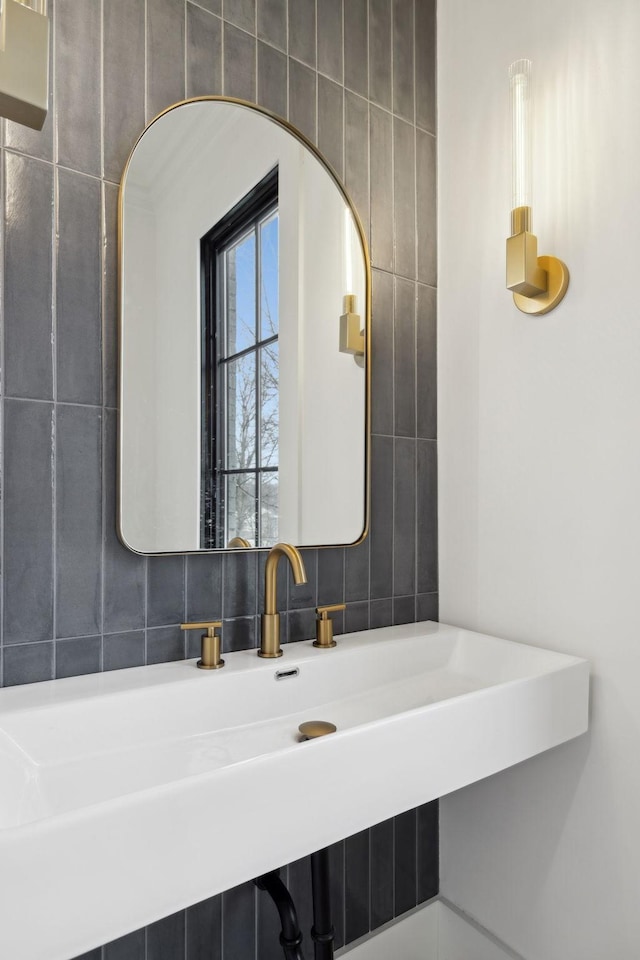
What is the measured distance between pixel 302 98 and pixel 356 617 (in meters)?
1.17

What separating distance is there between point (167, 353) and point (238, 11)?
2.42ft

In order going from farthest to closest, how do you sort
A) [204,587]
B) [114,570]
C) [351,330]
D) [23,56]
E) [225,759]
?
1. [351,330]
2. [204,587]
3. [114,570]
4. [225,759]
5. [23,56]

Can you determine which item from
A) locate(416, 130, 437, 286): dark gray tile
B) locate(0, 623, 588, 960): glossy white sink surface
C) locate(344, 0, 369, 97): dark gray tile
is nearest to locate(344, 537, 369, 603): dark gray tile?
locate(0, 623, 588, 960): glossy white sink surface

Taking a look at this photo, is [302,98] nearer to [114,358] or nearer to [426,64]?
[426,64]

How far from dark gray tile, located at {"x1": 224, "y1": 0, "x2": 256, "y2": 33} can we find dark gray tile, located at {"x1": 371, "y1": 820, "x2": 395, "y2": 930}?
1.77m

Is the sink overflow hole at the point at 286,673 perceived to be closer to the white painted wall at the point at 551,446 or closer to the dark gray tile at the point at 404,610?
the dark gray tile at the point at 404,610

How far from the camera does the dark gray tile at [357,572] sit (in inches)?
55.2

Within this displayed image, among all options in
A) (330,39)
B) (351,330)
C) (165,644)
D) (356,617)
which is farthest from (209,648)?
(330,39)

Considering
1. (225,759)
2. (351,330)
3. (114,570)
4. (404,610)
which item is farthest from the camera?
(404,610)

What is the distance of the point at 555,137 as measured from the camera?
1307 mm

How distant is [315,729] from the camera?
105cm

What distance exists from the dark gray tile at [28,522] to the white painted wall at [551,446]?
956 mm

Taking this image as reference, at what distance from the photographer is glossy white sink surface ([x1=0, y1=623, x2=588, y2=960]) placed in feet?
1.97

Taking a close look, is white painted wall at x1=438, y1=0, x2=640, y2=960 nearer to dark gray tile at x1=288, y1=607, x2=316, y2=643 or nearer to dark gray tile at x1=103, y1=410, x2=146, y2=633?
dark gray tile at x1=288, y1=607, x2=316, y2=643
